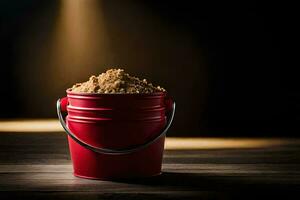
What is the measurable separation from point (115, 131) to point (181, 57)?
9.17ft

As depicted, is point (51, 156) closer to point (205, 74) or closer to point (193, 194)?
point (193, 194)

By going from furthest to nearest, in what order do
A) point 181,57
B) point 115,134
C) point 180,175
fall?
point 181,57 → point 180,175 → point 115,134

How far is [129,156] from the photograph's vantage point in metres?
2.30

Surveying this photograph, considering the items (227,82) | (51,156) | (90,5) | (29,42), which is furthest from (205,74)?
(51,156)

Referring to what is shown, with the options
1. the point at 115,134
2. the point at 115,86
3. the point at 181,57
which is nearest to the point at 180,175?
the point at 115,134

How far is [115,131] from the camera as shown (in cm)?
226

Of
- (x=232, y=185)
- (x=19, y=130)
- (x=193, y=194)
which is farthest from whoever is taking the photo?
(x=19, y=130)

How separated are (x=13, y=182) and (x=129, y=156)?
410 millimetres

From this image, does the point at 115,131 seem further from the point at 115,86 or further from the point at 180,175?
the point at 180,175

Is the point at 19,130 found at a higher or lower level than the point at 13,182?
lower

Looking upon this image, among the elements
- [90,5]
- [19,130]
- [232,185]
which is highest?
[90,5]

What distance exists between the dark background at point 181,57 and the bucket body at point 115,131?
173cm

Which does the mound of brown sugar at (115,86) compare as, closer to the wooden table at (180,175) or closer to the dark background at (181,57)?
the wooden table at (180,175)

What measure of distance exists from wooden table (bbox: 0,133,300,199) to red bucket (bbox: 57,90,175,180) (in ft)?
0.22
